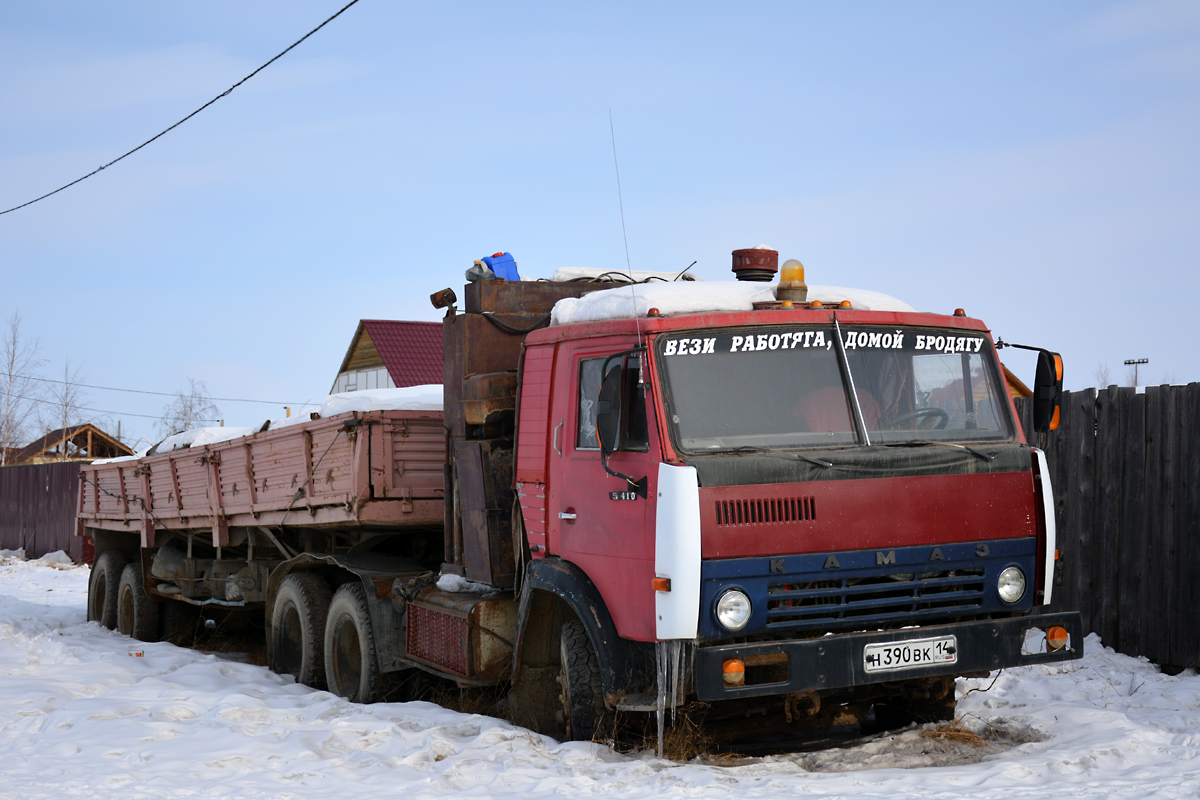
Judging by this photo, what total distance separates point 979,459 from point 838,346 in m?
0.90

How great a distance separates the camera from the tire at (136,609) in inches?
522

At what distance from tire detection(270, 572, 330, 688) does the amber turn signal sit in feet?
18.5

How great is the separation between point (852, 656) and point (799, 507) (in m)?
0.73

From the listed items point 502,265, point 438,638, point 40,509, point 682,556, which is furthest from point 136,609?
point 40,509

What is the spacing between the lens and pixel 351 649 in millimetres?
8898

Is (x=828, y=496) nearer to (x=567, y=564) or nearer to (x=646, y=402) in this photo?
(x=646, y=402)

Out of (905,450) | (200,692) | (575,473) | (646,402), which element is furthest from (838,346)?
(200,692)

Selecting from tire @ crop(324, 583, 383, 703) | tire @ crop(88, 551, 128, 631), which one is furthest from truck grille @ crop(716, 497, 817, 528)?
tire @ crop(88, 551, 128, 631)

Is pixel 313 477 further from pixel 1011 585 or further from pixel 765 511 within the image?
pixel 1011 585

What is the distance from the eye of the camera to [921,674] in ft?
18.2

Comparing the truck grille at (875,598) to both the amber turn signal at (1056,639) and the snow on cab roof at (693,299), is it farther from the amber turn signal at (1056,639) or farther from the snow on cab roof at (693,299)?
the snow on cab roof at (693,299)

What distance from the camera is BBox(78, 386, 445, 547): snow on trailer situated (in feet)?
27.6

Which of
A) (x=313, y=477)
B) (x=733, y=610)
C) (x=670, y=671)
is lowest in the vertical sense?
(x=670, y=671)

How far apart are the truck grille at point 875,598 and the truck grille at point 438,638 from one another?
2481 millimetres
